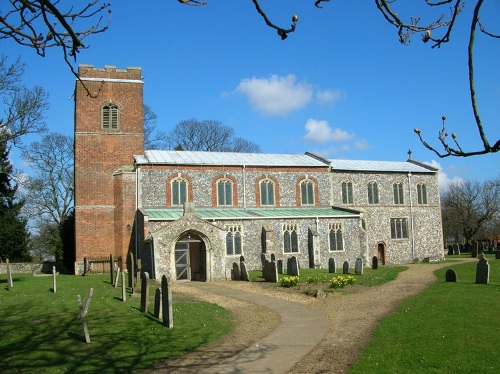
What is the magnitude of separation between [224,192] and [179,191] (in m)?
3.13

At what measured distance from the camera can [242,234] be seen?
96.3 feet

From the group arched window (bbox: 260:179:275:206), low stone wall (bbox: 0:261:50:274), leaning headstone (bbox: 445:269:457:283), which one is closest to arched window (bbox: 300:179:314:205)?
arched window (bbox: 260:179:275:206)

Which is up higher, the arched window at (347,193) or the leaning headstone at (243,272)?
the arched window at (347,193)

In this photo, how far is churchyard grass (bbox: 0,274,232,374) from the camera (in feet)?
31.4

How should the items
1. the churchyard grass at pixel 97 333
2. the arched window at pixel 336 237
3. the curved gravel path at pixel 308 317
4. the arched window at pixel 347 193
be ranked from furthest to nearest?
the arched window at pixel 347 193 < the arched window at pixel 336 237 < the churchyard grass at pixel 97 333 < the curved gravel path at pixel 308 317

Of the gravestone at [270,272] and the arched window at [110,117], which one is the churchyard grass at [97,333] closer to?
the gravestone at [270,272]

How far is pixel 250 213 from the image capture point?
31.2 metres

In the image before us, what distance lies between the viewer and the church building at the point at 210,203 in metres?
28.8

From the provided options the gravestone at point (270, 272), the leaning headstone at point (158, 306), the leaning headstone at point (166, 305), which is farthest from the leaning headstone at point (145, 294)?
the gravestone at point (270, 272)

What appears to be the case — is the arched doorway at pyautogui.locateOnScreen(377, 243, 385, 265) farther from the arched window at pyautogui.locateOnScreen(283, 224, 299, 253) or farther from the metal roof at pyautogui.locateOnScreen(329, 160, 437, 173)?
the arched window at pyautogui.locateOnScreen(283, 224, 299, 253)

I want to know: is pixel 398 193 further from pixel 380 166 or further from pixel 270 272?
pixel 270 272

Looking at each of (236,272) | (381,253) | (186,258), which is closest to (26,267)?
(186,258)

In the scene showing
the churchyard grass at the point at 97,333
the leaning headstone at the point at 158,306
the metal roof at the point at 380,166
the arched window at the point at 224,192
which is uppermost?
the metal roof at the point at 380,166

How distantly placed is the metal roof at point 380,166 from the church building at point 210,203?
12.9 inches
